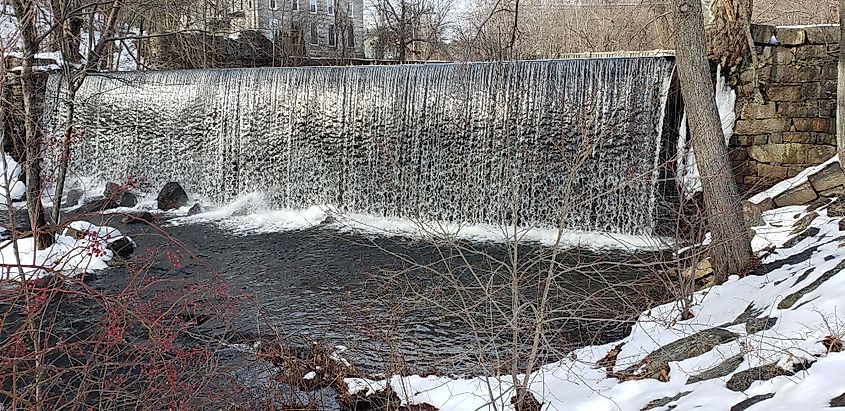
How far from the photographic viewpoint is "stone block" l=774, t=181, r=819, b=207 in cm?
710

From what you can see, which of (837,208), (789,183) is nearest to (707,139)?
(837,208)

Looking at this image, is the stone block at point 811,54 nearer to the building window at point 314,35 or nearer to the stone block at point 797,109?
the stone block at point 797,109

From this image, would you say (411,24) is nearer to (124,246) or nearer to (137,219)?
(124,246)

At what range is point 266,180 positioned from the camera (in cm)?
1191

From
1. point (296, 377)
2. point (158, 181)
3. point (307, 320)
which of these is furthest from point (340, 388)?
point (158, 181)

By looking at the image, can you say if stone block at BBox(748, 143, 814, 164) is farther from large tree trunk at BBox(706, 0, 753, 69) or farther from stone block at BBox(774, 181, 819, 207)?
stone block at BBox(774, 181, 819, 207)

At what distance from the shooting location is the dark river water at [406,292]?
16.1 feet

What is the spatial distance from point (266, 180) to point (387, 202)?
2224 millimetres

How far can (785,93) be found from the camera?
8.30 meters

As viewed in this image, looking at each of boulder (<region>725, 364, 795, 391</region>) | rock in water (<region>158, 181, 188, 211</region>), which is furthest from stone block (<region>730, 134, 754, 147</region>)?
rock in water (<region>158, 181, 188, 211</region>)

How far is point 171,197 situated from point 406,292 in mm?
6845

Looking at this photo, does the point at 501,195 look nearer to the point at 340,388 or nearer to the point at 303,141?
the point at 303,141

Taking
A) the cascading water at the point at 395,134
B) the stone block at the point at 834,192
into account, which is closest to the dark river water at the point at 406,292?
the cascading water at the point at 395,134

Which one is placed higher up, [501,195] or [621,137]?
[621,137]
